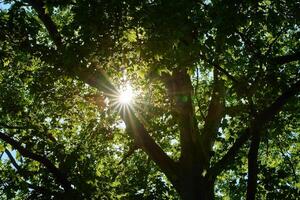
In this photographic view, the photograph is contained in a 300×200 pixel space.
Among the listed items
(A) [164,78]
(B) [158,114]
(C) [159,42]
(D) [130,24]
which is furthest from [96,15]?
Result: (B) [158,114]

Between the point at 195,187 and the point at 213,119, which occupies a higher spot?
the point at 213,119

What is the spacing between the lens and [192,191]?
9758 mm

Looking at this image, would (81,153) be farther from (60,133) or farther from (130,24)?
(130,24)

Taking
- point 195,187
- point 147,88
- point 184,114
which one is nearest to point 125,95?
point 147,88

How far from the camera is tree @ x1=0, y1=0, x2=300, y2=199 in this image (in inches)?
312

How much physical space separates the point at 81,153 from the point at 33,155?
1.33 meters

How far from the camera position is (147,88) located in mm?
11477

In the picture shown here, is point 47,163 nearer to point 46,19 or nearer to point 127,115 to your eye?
point 127,115

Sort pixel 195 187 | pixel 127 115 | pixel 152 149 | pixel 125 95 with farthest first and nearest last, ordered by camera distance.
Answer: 1. pixel 125 95
2. pixel 127 115
3. pixel 152 149
4. pixel 195 187

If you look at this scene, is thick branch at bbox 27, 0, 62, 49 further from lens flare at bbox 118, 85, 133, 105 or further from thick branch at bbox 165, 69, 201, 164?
thick branch at bbox 165, 69, 201, 164

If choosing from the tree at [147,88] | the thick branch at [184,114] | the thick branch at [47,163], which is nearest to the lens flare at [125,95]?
the tree at [147,88]

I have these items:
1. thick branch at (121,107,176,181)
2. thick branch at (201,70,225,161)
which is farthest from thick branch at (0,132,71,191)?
thick branch at (201,70,225,161)

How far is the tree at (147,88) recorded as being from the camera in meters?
7.93

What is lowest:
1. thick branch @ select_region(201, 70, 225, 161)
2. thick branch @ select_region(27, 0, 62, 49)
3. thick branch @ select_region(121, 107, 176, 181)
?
thick branch @ select_region(121, 107, 176, 181)
